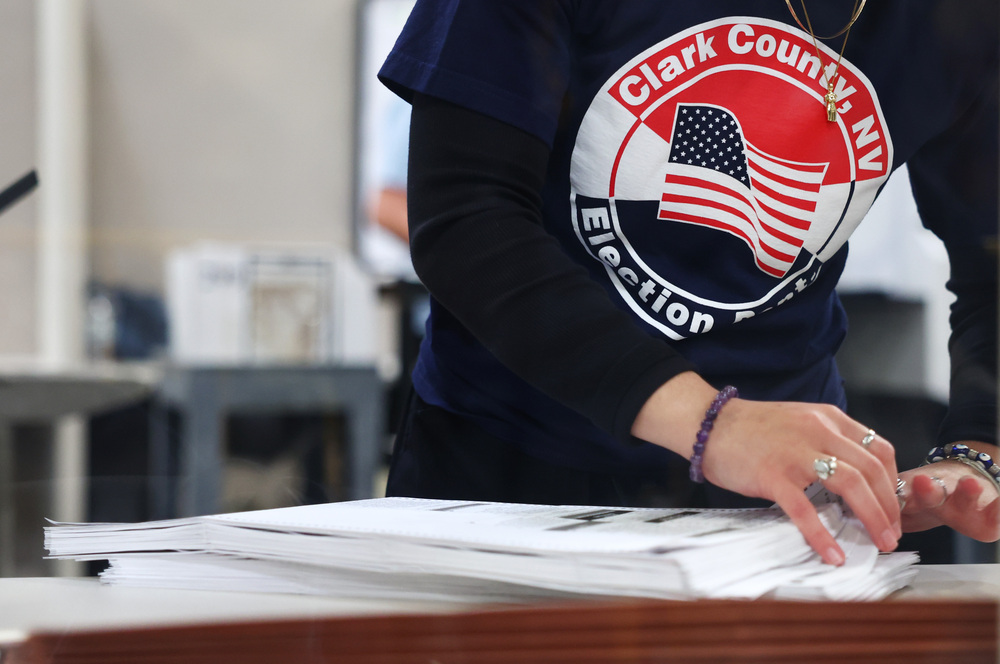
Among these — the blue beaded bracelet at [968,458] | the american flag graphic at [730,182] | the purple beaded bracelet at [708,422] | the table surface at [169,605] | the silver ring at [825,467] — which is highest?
the american flag graphic at [730,182]

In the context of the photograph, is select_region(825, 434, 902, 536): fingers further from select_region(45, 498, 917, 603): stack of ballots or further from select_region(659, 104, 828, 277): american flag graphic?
select_region(659, 104, 828, 277): american flag graphic

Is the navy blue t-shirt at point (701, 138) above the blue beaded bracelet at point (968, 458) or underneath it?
above

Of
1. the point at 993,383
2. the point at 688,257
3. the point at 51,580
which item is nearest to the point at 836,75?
the point at 688,257

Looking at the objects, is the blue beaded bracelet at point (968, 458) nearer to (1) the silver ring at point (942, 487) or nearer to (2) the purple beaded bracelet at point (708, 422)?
(1) the silver ring at point (942, 487)

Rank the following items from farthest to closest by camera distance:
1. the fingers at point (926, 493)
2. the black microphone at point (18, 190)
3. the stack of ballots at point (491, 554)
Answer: the black microphone at point (18, 190) < the fingers at point (926, 493) < the stack of ballots at point (491, 554)

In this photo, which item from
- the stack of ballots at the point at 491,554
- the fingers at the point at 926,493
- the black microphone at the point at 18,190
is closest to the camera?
the stack of ballots at the point at 491,554

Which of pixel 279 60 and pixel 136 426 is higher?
pixel 279 60

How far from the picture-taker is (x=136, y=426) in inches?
27.8

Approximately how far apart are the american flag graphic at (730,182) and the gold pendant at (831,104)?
0.03 meters

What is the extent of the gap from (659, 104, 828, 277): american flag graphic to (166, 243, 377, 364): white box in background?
29cm

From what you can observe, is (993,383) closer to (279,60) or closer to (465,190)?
(465,190)

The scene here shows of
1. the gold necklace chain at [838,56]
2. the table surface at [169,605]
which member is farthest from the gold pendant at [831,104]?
the table surface at [169,605]

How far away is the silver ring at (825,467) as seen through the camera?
412 millimetres

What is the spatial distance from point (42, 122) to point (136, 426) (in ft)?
0.87
